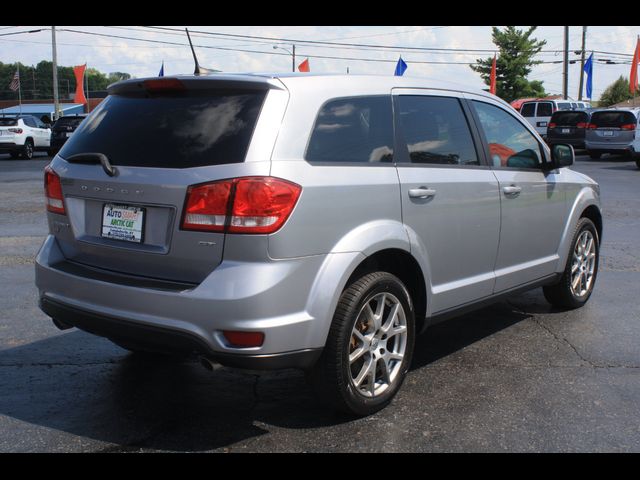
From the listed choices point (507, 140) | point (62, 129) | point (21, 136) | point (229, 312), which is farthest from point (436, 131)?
point (62, 129)

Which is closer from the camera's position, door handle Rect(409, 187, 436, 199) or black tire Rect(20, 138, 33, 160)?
door handle Rect(409, 187, 436, 199)

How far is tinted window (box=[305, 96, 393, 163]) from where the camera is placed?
3693 millimetres

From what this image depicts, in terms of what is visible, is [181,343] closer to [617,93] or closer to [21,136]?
[21,136]

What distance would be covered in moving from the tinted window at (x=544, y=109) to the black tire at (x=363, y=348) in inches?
1269

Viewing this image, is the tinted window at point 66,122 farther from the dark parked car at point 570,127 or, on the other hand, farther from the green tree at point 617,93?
the green tree at point 617,93

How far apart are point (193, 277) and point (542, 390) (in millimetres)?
2175

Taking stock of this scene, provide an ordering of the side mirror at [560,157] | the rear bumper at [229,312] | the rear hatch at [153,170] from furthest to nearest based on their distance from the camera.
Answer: the side mirror at [560,157], the rear hatch at [153,170], the rear bumper at [229,312]

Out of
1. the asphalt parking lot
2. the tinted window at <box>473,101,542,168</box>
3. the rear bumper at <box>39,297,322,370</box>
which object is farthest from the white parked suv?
the rear bumper at <box>39,297,322,370</box>

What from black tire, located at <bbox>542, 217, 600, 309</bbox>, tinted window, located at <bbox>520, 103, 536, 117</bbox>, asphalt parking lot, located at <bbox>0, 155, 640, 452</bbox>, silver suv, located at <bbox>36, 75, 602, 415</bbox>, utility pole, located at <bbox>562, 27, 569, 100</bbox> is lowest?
asphalt parking lot, located at <bbox>0, 155, 640, 452</bbox>

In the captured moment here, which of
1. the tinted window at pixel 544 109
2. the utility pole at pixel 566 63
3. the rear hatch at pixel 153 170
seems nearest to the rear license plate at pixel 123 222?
the rear hatch at pixel 153 170

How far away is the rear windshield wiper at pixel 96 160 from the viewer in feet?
12.1

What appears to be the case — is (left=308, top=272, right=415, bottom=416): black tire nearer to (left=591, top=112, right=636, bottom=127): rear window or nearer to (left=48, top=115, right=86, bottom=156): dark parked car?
(left=591, top=112, right=636, bottom=127): rear window

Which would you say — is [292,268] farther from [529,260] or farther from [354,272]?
[529,260]

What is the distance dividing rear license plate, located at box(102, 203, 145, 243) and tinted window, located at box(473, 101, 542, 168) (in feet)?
7.96
